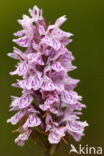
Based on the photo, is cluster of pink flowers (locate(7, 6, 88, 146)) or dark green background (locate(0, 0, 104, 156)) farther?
dark green background (locate(0, 0, 104, 156))

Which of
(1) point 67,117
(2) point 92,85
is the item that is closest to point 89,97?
(2) point 92,85

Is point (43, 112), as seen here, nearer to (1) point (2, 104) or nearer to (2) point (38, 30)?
(2) point (38, 30)

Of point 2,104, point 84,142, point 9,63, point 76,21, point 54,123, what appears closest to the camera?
point 54,123

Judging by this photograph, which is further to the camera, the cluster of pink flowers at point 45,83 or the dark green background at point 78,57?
the dark green background at point 78,57

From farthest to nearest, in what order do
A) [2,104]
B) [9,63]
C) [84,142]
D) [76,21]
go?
1. [76,21]
2. [9,63]
3. [2,104]
4. [84,142]
